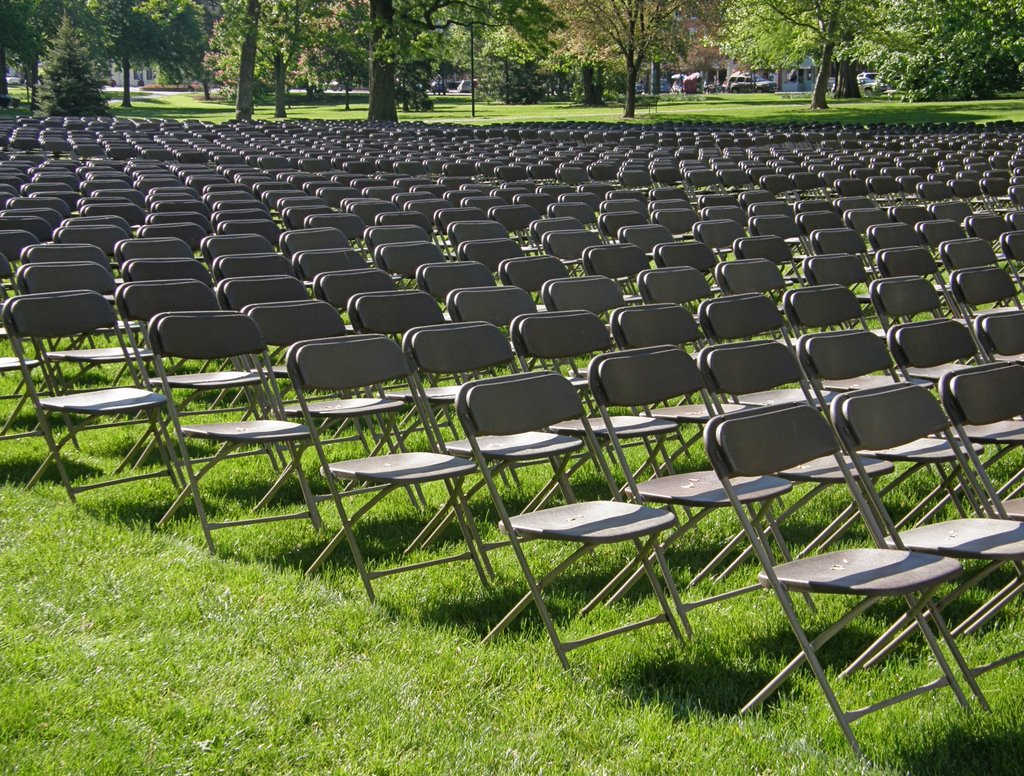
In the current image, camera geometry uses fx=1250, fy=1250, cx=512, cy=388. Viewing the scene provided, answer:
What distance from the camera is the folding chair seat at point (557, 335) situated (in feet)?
20.1

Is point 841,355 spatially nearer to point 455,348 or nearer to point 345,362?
point 455,348

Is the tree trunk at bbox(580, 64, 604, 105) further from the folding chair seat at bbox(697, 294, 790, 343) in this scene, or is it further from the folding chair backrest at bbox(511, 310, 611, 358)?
the folding chair backrest at bbox(511, 310, 611, 358)

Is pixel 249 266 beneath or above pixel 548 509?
above

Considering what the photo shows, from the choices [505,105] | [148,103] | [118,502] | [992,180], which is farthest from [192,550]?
[148,103]

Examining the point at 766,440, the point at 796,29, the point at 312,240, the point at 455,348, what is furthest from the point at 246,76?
the point at 766,440

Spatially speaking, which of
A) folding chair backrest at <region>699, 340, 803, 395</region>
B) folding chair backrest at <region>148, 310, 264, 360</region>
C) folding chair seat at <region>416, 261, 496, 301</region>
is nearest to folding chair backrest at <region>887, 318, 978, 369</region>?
folding chair backrest at <region>699, 340, 803, 395</region>

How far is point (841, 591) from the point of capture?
3910 millimetres

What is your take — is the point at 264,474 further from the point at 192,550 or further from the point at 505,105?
the point at 505,105

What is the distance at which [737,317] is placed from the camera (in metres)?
6.84

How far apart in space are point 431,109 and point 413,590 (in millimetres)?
62827

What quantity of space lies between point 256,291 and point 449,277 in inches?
60.5

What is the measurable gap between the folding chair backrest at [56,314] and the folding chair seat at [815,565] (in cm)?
380

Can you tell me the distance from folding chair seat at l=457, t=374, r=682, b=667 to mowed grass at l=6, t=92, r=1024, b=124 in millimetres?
36524

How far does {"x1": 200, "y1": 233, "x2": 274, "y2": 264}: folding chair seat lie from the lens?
9.41 meters
